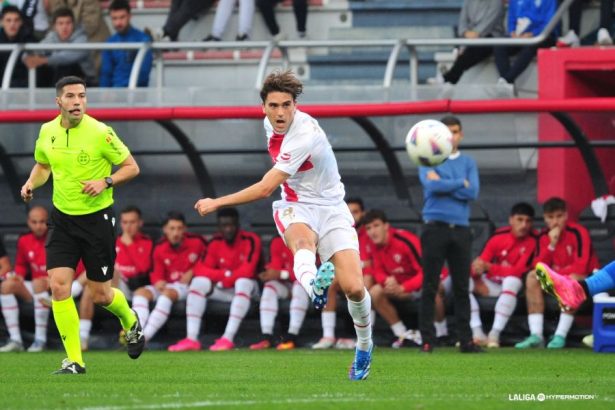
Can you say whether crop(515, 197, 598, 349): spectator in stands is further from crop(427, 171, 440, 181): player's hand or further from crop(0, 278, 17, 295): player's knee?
crop(0, 278, 17, 295): player's knee

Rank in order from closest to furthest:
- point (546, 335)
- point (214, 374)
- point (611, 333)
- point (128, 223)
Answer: point (214, 374)
point (611, 333)
point (546, 335)
point (128, 223)

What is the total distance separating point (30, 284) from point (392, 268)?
3.81 metres

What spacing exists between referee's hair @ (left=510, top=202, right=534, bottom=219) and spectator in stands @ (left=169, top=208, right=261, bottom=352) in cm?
258

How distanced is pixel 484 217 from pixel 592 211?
109 cm

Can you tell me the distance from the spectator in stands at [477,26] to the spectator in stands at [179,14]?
305 centimetres

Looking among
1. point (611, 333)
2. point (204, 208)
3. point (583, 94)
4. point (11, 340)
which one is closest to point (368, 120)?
point (583, 94)

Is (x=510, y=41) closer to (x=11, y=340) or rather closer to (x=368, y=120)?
(x=368, y=120)

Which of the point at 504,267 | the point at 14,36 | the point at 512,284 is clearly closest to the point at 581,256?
the point at 512,284

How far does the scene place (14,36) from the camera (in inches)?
613

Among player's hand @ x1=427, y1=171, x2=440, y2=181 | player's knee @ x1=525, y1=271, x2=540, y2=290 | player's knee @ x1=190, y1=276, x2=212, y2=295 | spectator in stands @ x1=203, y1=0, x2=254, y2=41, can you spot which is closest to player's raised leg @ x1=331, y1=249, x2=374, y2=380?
player's hand @ x1=427, y1=171, x2=440, y2=181

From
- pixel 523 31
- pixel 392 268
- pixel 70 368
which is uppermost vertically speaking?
pixel 523 31

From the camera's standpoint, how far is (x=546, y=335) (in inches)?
530

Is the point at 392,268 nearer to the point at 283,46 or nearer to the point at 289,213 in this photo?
the point at 283,46

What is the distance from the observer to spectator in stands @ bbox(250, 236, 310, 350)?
45.0 feet
